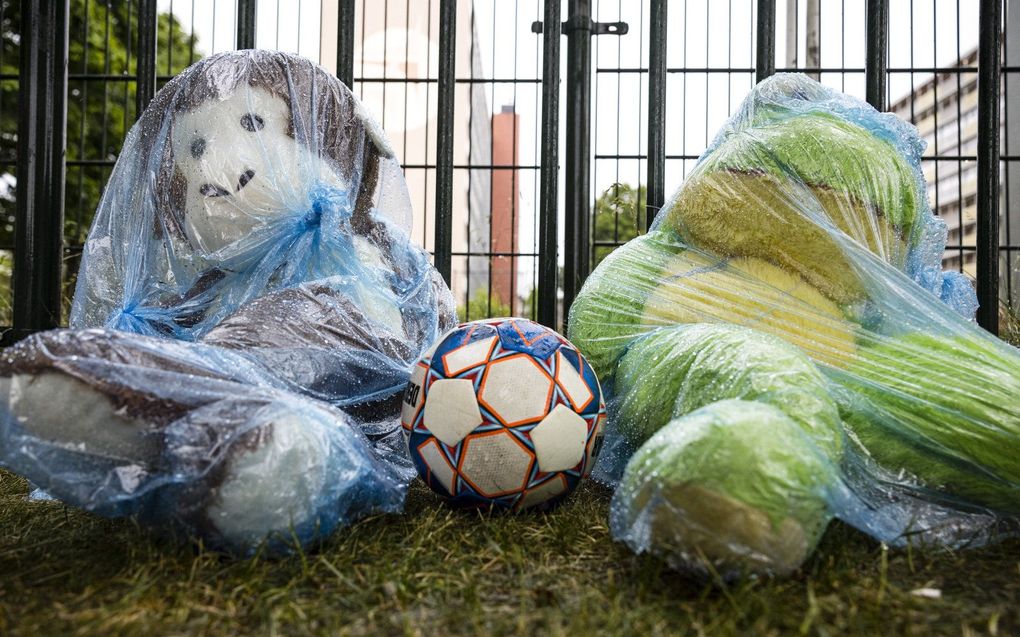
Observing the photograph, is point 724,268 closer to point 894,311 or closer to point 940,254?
point 894,311

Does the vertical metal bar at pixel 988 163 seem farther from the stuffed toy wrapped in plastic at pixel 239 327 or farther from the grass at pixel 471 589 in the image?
A: the stuffed toy wrapped in plastic at pixel 239 327

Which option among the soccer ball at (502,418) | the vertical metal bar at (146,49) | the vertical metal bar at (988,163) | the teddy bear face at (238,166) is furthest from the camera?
the vertical metal bar at (146,49)

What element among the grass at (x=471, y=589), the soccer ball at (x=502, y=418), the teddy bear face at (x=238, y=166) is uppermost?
the teddy bear face at (x=238, y=166)

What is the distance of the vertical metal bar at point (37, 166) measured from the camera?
84.7 inches

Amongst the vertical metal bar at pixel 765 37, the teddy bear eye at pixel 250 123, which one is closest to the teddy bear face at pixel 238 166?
the teddy bear eye at pixel 250 123

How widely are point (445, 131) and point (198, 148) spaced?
799mm

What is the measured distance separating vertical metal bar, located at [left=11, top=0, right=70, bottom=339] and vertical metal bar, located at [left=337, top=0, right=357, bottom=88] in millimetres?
753

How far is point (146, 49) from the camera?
7.01 ft

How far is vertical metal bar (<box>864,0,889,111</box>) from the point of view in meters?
2.03

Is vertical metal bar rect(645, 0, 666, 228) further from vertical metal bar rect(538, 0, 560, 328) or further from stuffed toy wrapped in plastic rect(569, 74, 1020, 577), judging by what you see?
stuffed toy wrapped in plastic rect(569, 74, 1020, 577)

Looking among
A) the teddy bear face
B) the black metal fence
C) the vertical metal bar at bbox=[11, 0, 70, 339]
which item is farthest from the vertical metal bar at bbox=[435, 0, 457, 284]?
the vertical metal bar at bbox=[11, 0, 70, 339]

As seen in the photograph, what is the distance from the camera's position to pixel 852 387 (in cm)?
126

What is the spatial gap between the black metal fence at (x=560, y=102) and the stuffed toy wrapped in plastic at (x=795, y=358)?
0.49 meters

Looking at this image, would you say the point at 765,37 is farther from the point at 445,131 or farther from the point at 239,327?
the point at 239,327
